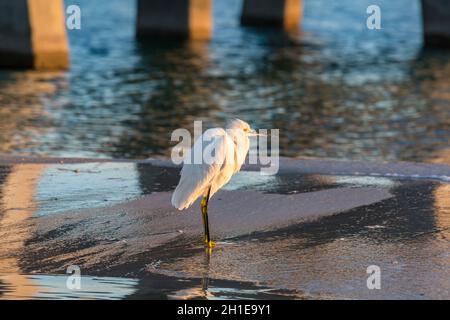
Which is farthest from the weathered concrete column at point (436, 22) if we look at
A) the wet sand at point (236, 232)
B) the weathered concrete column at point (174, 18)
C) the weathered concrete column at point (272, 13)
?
the wet sand at point (236, 232)

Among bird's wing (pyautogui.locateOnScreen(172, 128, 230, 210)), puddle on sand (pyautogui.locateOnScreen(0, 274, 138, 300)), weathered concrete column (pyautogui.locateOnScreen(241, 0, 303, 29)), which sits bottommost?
weathered concrete column (pyautogui.locateOnScreen(241, 0, 303, 29))

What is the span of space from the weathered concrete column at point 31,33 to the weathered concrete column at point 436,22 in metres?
12.2

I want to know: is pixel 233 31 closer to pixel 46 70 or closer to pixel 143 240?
pixel 46 70

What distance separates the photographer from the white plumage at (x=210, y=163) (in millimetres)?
7430

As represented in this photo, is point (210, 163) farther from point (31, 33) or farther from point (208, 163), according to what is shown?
point (31, 33)

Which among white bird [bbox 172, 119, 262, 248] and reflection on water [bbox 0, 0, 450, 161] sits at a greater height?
white bird [bbox 172, 119, 262, 248]

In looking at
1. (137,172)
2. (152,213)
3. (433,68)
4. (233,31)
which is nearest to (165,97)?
(433,68)

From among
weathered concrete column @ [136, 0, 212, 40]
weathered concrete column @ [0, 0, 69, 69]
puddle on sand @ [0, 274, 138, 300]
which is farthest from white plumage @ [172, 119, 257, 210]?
weathered concrete column @ [136, 0, 212, 40]

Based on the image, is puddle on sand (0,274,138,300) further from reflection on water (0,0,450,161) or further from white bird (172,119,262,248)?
reflection on water (0,0,450,161)

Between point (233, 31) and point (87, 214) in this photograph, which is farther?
point (233, 31)

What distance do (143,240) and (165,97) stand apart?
15.6 metres

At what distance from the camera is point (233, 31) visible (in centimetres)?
4181

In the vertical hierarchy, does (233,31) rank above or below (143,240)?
below

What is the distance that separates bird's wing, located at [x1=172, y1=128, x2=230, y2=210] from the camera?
742cm
